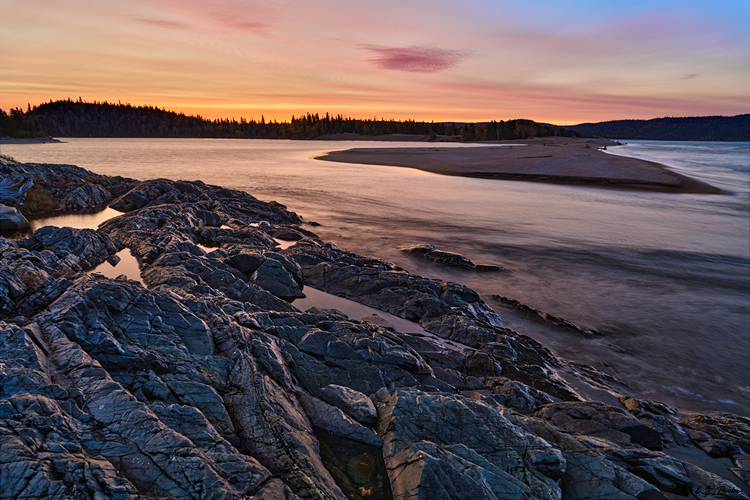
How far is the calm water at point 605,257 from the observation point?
41.3 ft

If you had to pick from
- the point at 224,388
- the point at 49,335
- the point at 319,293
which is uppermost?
the point at 49,335

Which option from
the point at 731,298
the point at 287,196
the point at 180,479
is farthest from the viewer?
the point at 287,196

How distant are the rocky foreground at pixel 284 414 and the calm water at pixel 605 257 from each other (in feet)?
7.59

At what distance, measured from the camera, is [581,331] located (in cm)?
1408

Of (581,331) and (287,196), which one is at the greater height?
(287,196)

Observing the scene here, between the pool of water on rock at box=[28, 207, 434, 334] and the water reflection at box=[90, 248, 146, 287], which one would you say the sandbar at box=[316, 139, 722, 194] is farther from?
the water reflection at box=[90, 248, 146, 287]

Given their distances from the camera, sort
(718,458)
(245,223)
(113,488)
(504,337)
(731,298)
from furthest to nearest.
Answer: (245,223) < (731,298) < (504,337) < (718,458) < (113,488)

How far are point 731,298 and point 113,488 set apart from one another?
2286cm

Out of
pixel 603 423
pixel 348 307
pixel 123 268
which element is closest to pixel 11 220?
pixel 123 268

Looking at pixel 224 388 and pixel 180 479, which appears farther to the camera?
pixel 224 388

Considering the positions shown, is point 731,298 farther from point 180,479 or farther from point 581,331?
point 180,479

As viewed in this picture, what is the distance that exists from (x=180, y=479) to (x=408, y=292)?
35.8 feet

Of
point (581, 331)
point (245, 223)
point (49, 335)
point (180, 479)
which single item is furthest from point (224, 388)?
point (245, 223)

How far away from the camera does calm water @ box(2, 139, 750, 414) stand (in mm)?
12594
